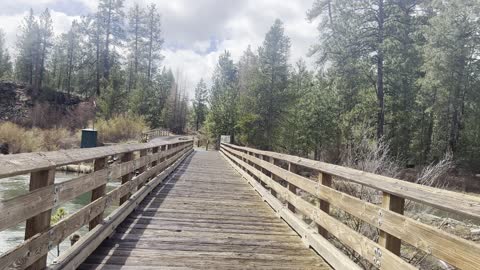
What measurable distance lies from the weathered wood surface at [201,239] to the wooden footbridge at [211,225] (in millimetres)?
13

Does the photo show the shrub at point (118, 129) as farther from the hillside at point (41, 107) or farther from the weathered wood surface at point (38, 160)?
the weathered wood surface at point (38, 160)

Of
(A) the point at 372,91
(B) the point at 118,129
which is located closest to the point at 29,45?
(B) the point at 118,129

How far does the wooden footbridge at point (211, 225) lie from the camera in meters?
2.57

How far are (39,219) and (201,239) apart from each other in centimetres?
239

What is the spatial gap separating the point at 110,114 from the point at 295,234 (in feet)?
140

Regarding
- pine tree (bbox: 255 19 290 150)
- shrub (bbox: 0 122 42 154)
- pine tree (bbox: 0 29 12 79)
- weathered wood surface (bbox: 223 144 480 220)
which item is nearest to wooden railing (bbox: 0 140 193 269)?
weathered wood surface (bbox: 223 144 480 220)

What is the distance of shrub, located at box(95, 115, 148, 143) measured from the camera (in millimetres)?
39750

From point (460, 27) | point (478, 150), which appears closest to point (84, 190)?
point (460, 27)

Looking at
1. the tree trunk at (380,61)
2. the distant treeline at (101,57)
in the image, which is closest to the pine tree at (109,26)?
the distant treeline at (101,57)

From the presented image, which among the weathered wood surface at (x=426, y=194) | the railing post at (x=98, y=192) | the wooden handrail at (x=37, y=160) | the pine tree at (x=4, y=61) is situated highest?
the pine tree at (x=4, y=61)

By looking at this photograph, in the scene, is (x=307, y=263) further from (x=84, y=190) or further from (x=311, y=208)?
(x=84, y=190)

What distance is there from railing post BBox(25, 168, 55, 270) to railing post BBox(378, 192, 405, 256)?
2.65 meters

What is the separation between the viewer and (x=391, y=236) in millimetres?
3068

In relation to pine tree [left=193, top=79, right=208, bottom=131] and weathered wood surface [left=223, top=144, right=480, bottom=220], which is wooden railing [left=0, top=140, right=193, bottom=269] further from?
pine tree [left=193, top=79, right=208, bottom=131]
